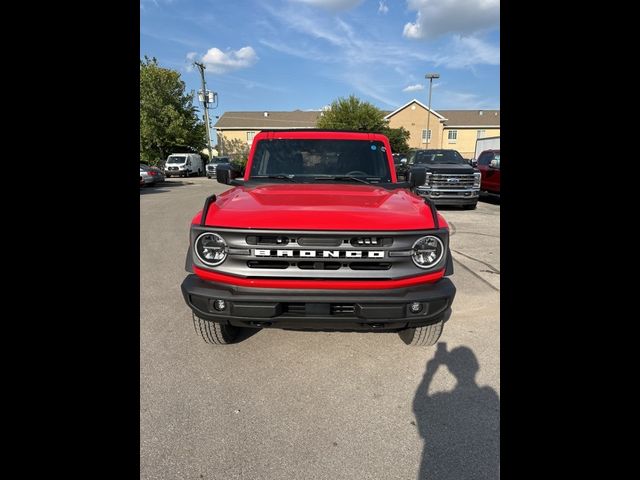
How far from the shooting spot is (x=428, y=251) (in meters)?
2.28

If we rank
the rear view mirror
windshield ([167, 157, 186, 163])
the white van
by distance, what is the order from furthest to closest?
windshield ([167, 157, 186, 163]) < the white van < the rear view mirror

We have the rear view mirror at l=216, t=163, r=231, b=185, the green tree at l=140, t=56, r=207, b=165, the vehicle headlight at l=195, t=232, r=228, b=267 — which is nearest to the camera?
the vehicle headlight at l=195, t=232, r=228, b=267

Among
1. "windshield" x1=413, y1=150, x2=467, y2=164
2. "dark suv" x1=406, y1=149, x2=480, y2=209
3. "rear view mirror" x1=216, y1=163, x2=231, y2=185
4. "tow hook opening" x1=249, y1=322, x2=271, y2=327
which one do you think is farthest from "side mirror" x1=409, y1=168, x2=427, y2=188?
"windshield" x1=413, y1=150, x2=467, y2=164

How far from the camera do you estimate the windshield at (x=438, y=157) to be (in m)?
11.6

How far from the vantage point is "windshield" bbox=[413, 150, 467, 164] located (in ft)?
38.0

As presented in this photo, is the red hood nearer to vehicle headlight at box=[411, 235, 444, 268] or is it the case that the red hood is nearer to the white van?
vehicle headlight at box=[411, 235, 444, 268]

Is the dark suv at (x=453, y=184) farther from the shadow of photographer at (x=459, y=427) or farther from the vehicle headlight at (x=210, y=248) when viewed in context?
the vehicle headlight at (x=210, y=248)

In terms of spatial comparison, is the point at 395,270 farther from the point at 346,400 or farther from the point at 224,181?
the point at 224,181

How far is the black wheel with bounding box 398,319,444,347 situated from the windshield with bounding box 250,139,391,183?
153cm

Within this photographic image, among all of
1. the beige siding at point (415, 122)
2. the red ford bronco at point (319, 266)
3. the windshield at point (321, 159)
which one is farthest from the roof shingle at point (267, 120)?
the red ford bronco at point (319, 266)

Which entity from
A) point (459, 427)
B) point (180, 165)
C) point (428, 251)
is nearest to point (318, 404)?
point (459, 427)

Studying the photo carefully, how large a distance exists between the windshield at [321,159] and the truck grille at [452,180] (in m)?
7.47

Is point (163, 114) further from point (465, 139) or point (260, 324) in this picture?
point (465, 139)
